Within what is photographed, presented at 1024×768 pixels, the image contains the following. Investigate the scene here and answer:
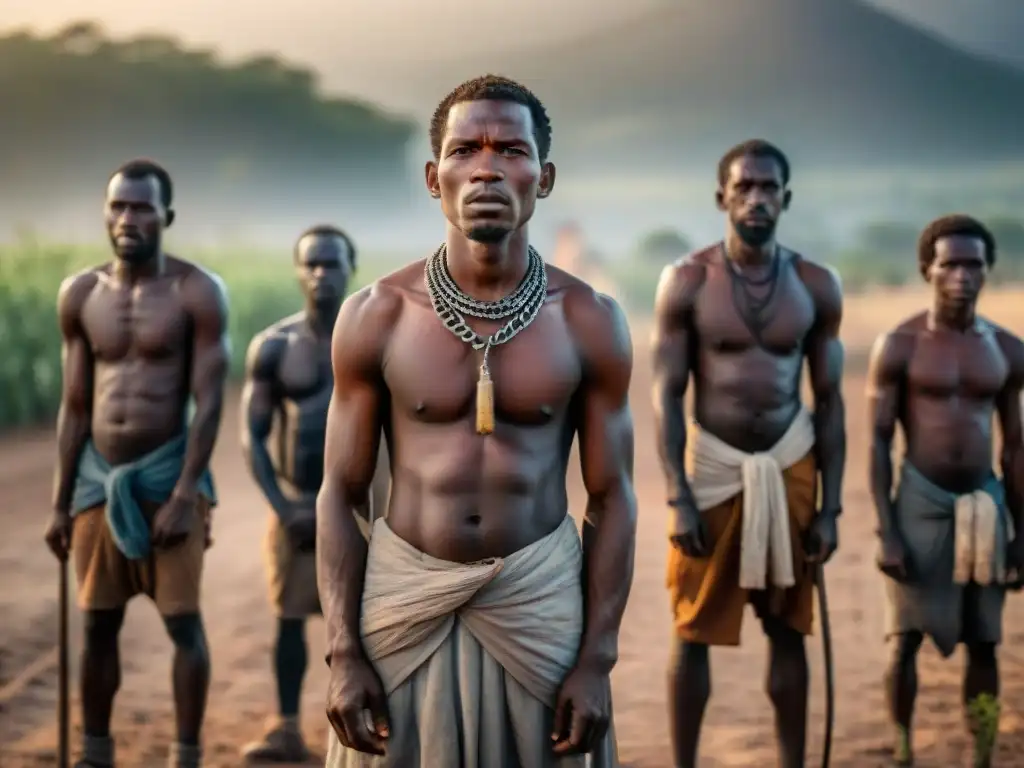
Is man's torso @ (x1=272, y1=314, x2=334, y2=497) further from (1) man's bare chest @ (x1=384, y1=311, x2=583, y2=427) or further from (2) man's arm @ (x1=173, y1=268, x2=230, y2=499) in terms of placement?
(1) man's bare chest @ (x1=384, y1=311, x2=583, y2=427)

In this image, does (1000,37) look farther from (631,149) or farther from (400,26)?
(400,26)

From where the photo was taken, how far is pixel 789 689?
175 inches

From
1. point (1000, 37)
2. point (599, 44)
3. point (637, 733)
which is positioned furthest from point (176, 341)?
point (599, 44)

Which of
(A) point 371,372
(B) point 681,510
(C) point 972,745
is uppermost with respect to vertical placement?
(A) point 371,372

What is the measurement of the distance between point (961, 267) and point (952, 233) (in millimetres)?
130

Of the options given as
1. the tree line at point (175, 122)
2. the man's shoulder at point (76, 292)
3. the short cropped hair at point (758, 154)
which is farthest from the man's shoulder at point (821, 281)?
the tree line at point (175, 122)

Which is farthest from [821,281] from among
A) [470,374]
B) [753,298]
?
[470,374]

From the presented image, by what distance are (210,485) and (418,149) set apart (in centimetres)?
2407

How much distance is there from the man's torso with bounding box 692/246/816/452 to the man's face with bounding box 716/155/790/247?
15 centimetres

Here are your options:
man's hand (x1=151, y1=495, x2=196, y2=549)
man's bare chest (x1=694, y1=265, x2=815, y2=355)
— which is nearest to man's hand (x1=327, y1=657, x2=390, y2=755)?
man's hand (x1=151, y1=495, x2=196, y2=549)

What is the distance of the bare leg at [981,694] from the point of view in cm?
468

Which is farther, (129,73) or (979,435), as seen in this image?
(129,73)

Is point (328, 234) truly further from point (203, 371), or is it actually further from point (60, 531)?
point (60, 531)

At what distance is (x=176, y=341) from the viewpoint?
176 inches
